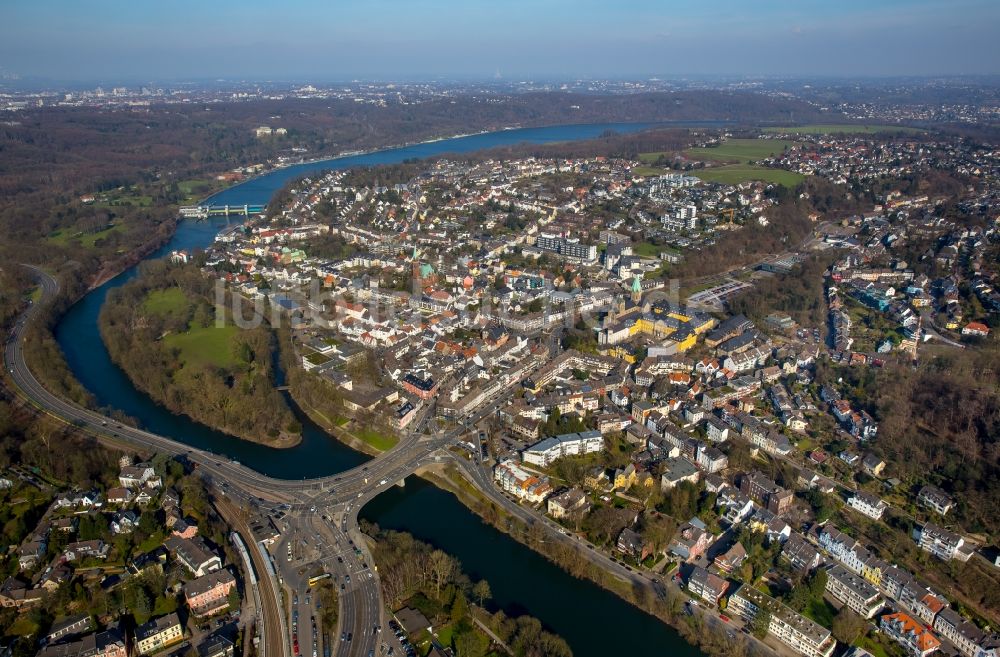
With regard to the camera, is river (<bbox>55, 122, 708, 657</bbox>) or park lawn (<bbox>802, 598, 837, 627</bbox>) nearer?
park lawn (<bbox>802, 598, 837, 627</bbox>)

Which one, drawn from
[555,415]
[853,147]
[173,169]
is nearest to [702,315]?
[555,415]

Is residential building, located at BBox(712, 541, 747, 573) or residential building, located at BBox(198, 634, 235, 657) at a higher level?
residential building, located at BBox(712, 541, 747, 573)

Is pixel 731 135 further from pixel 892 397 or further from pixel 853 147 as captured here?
pixel 892 397

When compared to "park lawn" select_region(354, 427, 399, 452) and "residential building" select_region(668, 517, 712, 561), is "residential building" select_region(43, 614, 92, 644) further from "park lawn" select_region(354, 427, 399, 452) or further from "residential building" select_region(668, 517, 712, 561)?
"residential building" select_region(668, 517, 712, 561)

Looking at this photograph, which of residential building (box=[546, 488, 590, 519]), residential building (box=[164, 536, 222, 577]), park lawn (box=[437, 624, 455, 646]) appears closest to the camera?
park lawn (box=[437, 624, 455, 646])

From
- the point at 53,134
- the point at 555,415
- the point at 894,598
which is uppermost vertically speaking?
the point at 53,134


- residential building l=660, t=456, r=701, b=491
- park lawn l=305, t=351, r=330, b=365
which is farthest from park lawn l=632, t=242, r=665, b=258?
residential building l=660, t=456, r=701, b=491

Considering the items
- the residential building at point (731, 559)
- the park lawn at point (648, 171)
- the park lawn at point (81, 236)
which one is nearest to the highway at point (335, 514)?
the residential building at point (731, 559)

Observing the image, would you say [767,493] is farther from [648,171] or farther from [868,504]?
[648,171]
